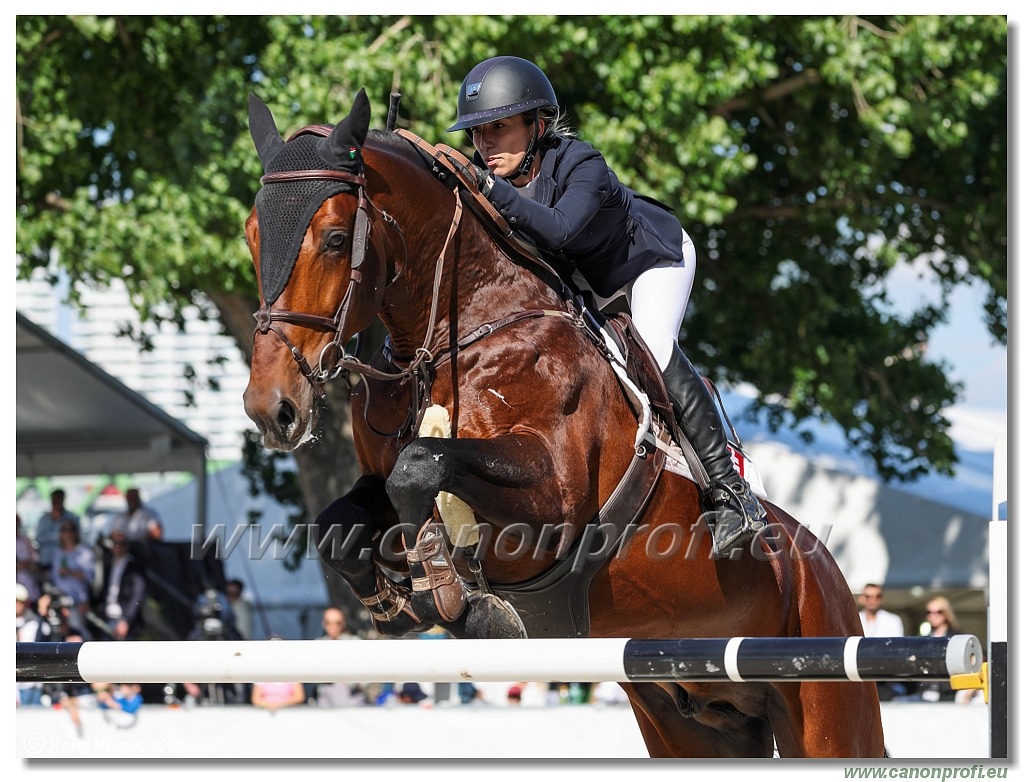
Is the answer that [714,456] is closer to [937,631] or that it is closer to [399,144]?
[399,144]

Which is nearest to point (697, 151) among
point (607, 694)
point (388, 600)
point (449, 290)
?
point (607, 694)

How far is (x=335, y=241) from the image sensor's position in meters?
3.33

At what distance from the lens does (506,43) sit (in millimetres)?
9312

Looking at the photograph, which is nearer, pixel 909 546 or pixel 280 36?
pixel 280 36

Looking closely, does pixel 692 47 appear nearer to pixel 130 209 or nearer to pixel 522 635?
pixel 130 209

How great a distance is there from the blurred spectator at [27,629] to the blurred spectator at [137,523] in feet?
5.32

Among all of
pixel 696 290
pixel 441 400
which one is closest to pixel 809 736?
pixel 441 400

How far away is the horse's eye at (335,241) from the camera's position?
10.9 feet

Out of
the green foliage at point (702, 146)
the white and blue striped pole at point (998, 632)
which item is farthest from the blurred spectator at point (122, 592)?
the white and blue striped pole at point (998, 632)

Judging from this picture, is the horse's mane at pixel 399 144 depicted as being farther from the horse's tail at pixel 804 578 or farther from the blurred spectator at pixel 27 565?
the blurred spectator at pixel 27 565

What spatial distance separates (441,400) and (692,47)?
686 centimetres

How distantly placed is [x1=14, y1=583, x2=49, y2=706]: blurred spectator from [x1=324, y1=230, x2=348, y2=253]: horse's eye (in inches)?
269

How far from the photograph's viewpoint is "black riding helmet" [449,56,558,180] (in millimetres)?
3807

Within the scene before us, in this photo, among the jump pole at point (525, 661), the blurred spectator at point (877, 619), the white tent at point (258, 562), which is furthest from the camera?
the white tent at point (258, 562)
